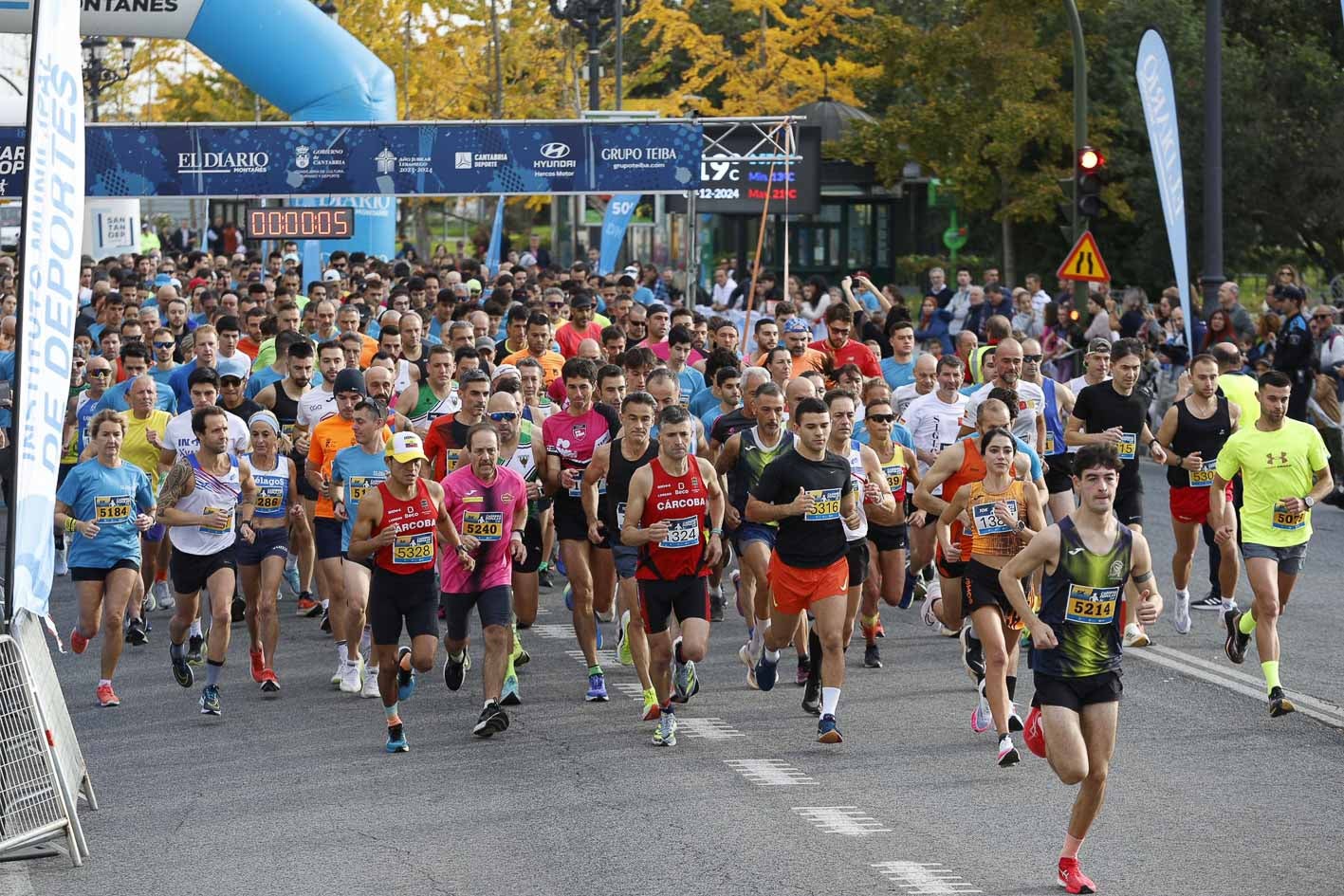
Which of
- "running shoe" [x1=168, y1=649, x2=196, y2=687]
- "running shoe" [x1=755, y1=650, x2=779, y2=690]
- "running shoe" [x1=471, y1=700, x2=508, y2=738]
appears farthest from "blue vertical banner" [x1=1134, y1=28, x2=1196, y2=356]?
"running shoe" [x1=168, y1=649, x2=196, y2=687]

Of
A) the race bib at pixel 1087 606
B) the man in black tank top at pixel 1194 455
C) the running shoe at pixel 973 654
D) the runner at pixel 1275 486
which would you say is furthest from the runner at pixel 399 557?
the man in black tank top at pixel 1194 455

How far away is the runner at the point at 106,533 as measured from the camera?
11.6 m

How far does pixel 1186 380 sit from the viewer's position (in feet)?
48.0

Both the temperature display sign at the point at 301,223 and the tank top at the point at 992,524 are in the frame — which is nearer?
the tank top at the point at 992,524

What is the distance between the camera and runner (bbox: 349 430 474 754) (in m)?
10.6

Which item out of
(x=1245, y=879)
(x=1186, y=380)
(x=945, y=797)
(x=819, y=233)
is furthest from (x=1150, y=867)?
(x=819, y=233)

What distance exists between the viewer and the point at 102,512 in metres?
11.6

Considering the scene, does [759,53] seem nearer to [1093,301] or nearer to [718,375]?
[1093,301]

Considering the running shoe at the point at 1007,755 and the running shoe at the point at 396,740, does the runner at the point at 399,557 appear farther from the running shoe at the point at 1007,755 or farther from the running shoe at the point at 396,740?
the running shoe at the point at 1007,755

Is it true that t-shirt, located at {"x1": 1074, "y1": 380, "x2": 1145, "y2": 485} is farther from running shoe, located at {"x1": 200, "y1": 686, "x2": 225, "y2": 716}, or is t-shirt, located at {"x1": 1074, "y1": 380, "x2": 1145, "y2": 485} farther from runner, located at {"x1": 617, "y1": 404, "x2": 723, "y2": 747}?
running shoe, located at {"x1": 200, "y1": 686, "x2": 225, "y2": 716}

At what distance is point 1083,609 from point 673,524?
2868 mm

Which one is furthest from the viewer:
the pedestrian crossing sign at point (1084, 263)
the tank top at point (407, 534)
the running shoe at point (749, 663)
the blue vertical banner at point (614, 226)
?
the blue vertical banner at point (614, 226)

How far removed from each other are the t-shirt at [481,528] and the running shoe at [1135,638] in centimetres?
457

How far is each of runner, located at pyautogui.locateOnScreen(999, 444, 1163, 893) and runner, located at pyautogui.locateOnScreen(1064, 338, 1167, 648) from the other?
5105 mm
